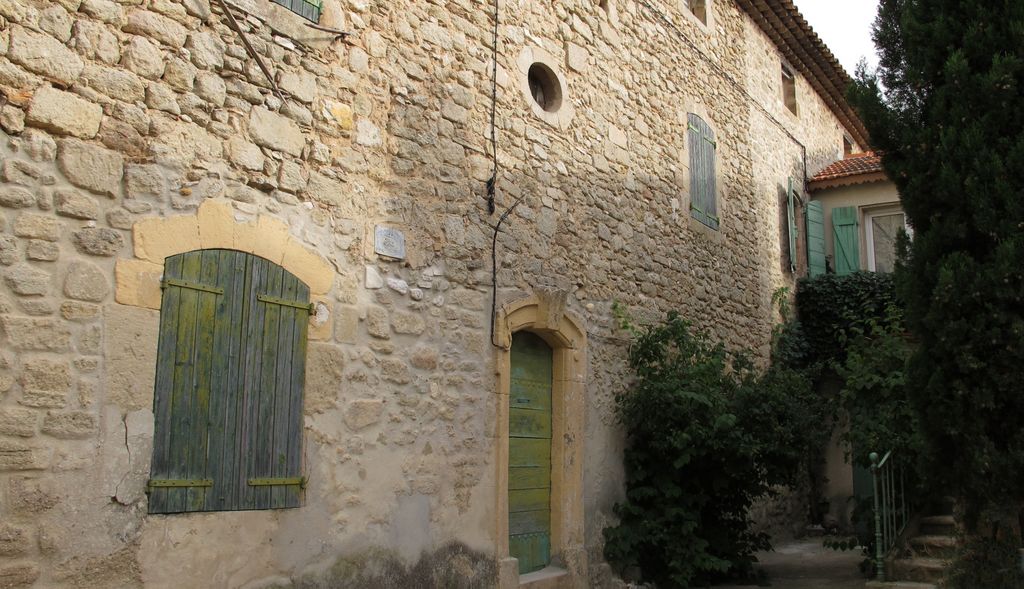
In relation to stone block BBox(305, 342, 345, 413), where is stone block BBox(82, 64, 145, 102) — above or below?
above

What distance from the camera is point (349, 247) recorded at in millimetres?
5305

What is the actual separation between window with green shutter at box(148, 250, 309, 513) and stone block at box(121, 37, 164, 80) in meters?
0.94

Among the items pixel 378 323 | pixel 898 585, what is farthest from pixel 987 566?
pixel 378 323

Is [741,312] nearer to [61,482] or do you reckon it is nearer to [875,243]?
[875,243]

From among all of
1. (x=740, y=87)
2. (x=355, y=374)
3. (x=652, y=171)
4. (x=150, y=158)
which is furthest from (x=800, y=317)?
(x=150, y=158)

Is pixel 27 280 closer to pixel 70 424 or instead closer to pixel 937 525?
pixel 70 424

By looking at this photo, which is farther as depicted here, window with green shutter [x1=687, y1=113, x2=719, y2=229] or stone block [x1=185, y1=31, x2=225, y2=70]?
window with green shutter [x1=687, y1=113, x2=719, y2=229]

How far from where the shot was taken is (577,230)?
Result: 730 cm

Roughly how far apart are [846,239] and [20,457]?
11.7 meters

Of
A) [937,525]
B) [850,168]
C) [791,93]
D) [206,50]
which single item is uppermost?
[791,93]

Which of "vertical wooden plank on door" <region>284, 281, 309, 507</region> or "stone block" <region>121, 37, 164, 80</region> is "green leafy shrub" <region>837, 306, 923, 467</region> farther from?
"stone block" <region>121, 37, 164, 80</region>

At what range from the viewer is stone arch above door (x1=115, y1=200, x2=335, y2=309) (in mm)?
4254

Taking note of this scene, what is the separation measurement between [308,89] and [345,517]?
101 inches

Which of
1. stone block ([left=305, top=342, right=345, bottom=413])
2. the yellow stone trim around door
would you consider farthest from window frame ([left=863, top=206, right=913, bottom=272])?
stone block ([left=305, top=342, right=345, bottom=413])
